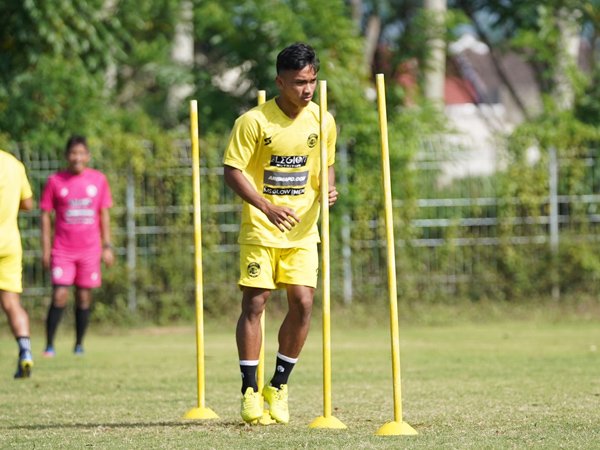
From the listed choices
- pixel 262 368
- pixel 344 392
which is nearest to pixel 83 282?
pixel 344 392

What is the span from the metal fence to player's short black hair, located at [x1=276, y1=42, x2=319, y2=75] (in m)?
9.91

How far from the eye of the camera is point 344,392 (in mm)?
9812

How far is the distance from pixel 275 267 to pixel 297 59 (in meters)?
1.20

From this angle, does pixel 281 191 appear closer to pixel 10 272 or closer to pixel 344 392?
pixel 344 392

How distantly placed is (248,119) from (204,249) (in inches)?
390

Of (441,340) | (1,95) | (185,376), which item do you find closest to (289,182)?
(185,376)

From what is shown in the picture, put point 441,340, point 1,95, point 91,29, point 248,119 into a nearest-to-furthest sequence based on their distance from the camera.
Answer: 1. point 248,119
2. point 441,340
3. point 1,95
4. point 91,29

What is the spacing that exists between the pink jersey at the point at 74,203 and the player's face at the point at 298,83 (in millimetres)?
6251

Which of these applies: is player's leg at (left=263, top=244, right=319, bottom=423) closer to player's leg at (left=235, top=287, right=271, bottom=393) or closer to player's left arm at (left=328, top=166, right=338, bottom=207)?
player's leg at (left=235, top=287, right=271, bottom=393)

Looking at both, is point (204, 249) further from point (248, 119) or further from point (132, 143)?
point (248, 119)

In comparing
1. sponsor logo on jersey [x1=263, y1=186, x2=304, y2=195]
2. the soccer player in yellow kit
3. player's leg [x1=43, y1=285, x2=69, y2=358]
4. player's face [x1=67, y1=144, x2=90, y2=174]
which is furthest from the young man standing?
sponsor logo on jersey [x1=263, y1=186, x2=304, y2=195]

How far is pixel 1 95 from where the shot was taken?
18.6 meters

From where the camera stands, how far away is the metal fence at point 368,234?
17422mm

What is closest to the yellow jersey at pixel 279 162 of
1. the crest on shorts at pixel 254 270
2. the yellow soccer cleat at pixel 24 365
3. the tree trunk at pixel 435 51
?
the crest on shorts at pixel 254 270
